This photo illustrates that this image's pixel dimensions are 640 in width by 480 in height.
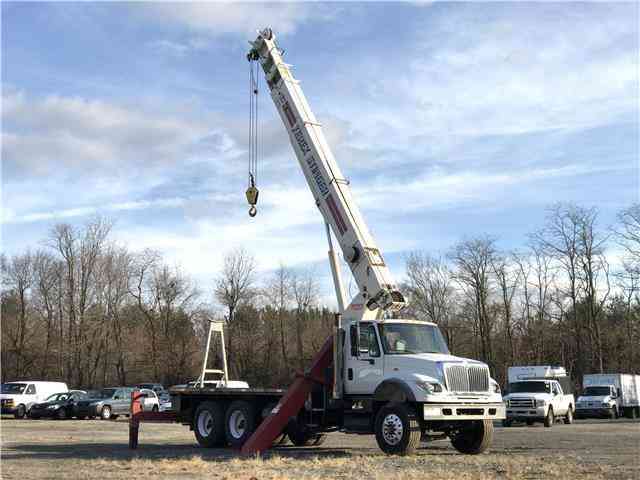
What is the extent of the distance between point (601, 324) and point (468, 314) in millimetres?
10684

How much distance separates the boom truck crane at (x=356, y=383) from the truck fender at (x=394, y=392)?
0.8 inches

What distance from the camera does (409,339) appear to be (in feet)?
54.4

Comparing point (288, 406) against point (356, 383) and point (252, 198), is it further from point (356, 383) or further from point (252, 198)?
point (252, 198)

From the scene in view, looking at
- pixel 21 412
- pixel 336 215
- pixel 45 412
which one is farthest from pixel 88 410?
pixel 336 215

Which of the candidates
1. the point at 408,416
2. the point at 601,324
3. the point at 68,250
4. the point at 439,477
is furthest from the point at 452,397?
the point at 68,250

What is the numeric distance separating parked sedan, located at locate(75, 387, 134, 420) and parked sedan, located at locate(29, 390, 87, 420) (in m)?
0.50

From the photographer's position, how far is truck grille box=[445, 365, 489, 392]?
15.7 metres

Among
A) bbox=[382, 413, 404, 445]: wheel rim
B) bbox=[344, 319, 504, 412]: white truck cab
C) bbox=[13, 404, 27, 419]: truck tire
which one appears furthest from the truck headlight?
bbox=[13, 404, 27, 419]: truck tire

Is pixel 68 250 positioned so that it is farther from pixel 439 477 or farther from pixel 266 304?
pixel 439 477

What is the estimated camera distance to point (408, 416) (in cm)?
1518

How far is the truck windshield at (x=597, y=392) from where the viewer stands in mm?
41469

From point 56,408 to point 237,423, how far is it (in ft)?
77.0

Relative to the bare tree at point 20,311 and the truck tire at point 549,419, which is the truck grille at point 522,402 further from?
the bare tree at point 20,311

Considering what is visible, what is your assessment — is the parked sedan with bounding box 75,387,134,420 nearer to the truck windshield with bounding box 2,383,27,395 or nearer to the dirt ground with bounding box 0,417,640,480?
the truck windshield with bounding box 2,383,27,395
